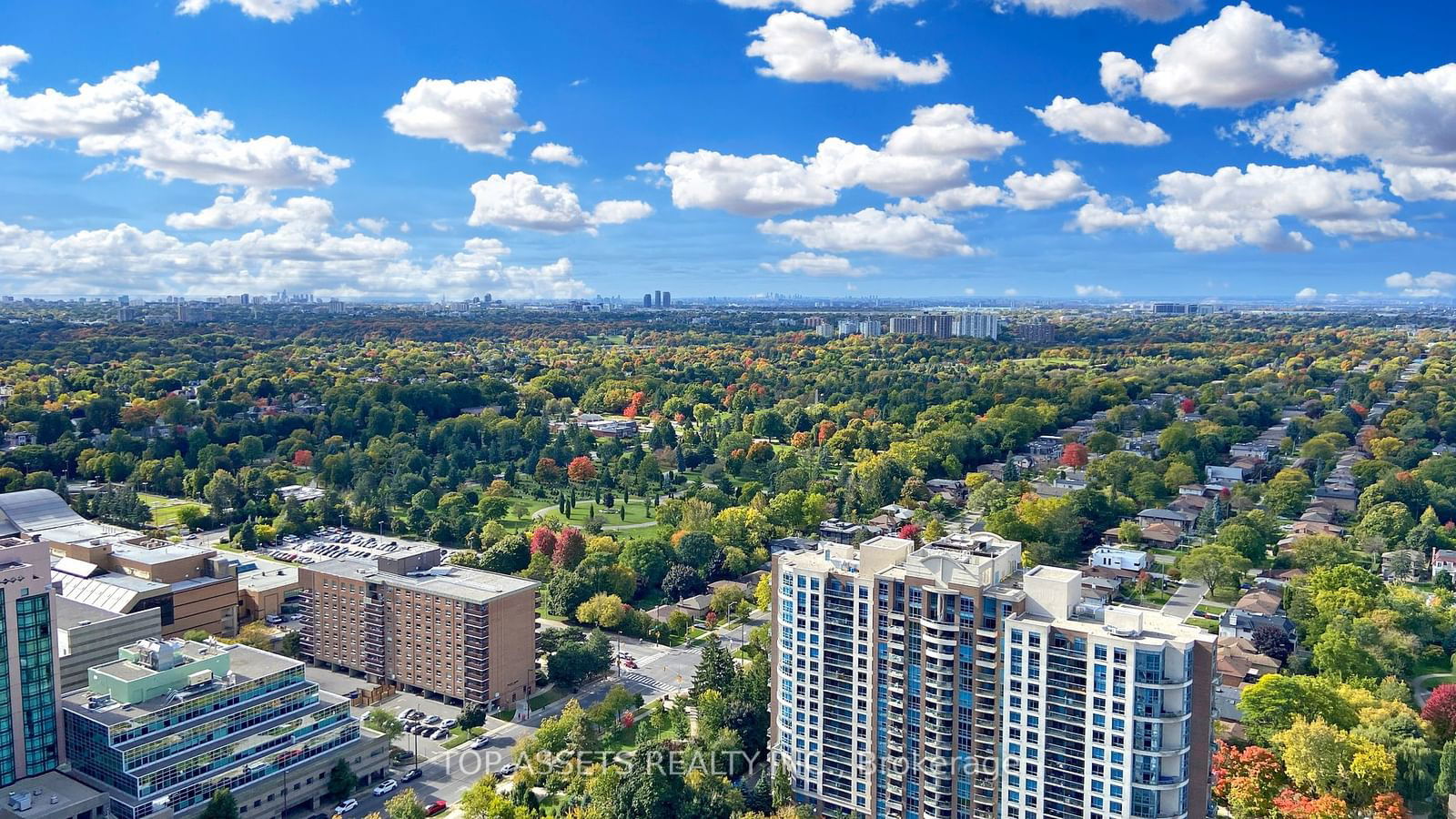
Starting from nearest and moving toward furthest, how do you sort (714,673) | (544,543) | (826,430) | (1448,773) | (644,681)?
1. (1448,773)
2. (714,673)
3. (644,681)
4. (544,543)
5. (826,430)

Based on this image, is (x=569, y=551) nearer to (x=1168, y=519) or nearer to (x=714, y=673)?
(x=714, y=673)

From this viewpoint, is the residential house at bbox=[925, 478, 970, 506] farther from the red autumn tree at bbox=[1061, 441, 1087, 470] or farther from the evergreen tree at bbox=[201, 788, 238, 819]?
the evergreen tree at bbox=[201, 788, 238, 819]

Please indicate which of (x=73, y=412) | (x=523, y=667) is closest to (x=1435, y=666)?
(x=523, y=667)

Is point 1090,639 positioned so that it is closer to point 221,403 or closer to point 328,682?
point 328,682

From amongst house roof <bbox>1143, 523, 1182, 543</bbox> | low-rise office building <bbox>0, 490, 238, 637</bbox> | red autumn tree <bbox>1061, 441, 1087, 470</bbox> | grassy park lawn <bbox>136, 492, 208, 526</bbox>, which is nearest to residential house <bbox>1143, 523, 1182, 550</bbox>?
house roof <bbox>1143, 523, 1182, 543</bbox>

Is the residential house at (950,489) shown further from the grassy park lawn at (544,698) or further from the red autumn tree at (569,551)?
the grassy park lawn at (544,698)

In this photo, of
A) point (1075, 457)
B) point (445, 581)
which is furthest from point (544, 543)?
point (1075, 457)
